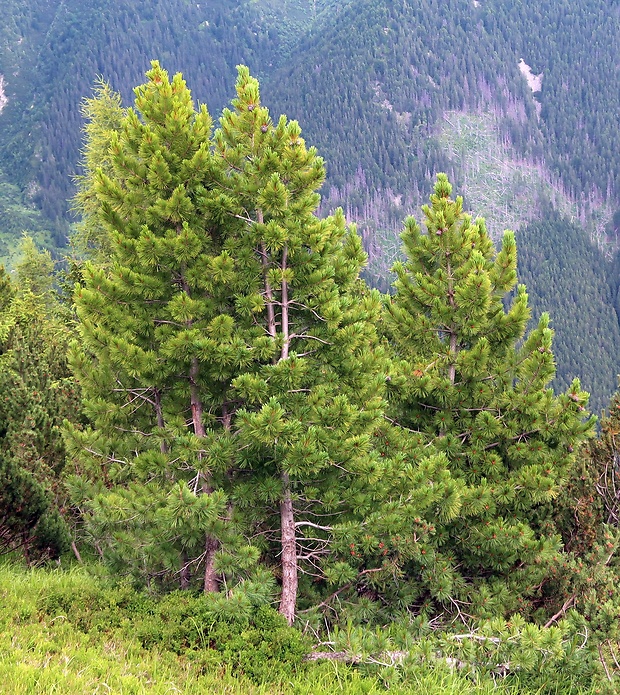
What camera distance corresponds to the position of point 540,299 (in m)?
160

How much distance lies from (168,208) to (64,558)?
7656mm

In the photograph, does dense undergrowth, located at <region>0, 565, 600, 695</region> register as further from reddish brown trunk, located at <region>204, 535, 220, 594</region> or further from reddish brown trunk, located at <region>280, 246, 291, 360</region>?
reddish brown trunk, located at <region>280, 246, 291, 360</region>

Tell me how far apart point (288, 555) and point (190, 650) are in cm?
212

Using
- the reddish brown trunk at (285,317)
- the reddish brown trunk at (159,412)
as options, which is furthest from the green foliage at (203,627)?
the reddish brown trunk at (285,317)

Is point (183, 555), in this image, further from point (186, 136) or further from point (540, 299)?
point (540, 299)

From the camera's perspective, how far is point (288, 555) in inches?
364

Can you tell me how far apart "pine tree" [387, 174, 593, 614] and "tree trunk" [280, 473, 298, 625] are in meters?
3.18

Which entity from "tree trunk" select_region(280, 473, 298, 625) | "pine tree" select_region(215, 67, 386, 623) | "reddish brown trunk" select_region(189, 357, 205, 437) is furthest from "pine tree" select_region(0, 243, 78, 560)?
"tree trunk" select_region(280, 473, 298, 625)

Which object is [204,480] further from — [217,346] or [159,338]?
[159,338]

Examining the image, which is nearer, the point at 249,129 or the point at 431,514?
the point at 249,129

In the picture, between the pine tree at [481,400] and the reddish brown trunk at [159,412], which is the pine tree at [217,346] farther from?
the pine tree at [481,400]

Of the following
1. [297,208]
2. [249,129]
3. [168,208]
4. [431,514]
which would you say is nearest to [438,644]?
[431,514]

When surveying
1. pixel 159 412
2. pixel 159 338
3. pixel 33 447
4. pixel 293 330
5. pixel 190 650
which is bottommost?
pixel 190 650

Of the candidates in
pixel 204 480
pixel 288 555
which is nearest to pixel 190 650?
pixel 288 555
